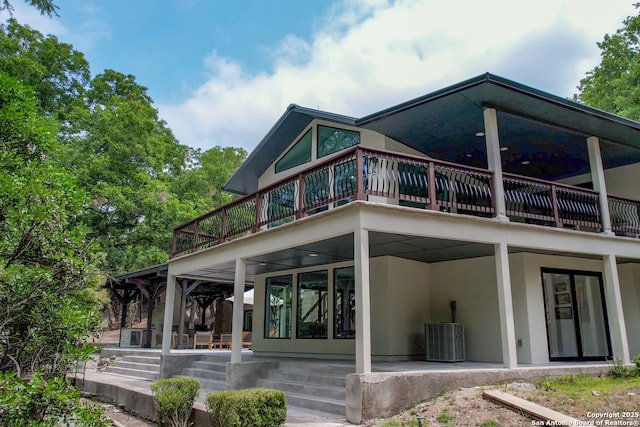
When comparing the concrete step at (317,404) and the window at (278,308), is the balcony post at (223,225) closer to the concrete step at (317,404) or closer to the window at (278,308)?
the window at (278,308)

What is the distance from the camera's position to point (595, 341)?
1098 centimetres

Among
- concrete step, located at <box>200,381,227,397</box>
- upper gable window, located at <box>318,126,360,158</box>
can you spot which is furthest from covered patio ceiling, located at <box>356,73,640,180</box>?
concrete step, located at <box>200,381,227,397</box>

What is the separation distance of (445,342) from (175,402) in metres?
5.58

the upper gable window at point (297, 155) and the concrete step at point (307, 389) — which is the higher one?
the upper gable window at point (297, 155)

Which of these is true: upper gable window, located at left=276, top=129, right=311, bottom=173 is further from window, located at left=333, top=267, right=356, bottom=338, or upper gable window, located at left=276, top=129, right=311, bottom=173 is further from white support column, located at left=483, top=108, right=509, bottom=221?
white support column, located at left=483, top=108, right=509, bottom=221

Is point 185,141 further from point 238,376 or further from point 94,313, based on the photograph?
point 94,313

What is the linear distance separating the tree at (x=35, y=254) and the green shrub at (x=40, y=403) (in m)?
0.27

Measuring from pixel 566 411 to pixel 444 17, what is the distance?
10.5m

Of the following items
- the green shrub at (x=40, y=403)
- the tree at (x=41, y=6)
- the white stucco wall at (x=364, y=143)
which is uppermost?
the tree at (x=41, y=6)

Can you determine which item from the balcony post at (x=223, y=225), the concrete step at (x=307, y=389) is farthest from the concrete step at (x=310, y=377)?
the balcony post at (x=223, y=225)

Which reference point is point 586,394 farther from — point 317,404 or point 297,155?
point 297,155

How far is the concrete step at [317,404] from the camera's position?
23.5 feet

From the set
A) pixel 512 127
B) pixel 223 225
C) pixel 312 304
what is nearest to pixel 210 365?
pixel 312 304

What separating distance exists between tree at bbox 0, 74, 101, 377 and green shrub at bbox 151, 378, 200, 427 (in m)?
3.38
